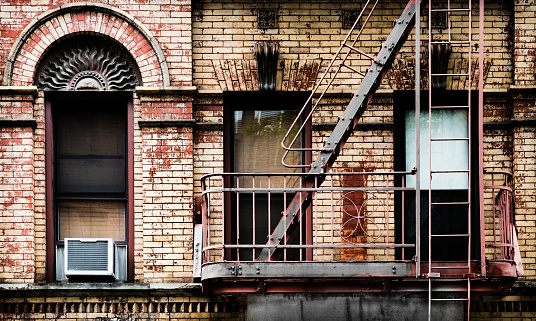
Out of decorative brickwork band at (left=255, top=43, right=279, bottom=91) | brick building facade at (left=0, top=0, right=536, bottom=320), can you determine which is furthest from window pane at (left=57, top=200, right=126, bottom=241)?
decorative brickwork band at (left=255, top=43, right=279, bottom=91)

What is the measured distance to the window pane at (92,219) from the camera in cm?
943

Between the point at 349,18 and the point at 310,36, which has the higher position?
the point at 349,18

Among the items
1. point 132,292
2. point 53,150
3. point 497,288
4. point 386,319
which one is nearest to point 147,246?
point 132,292

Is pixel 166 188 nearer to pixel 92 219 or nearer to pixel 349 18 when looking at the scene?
pixel 92 219

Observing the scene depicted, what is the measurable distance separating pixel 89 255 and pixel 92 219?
0.58m

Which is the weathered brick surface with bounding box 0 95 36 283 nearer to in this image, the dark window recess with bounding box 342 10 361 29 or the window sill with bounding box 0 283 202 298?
the window sill with bounding box 0 283 202 298

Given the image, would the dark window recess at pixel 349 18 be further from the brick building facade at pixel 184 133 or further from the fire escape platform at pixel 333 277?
the fire escape platform at pixel 333 277

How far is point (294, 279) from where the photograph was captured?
26.9ft

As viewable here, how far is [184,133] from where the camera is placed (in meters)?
9.21

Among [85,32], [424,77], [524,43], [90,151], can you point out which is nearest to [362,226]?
[424,77]

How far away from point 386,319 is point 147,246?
2.83 m

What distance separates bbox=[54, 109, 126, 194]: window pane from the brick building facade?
2 centimetres

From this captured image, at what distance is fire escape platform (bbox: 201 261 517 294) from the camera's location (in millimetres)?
7895

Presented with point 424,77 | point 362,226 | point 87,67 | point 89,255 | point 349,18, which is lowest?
point 89,255
